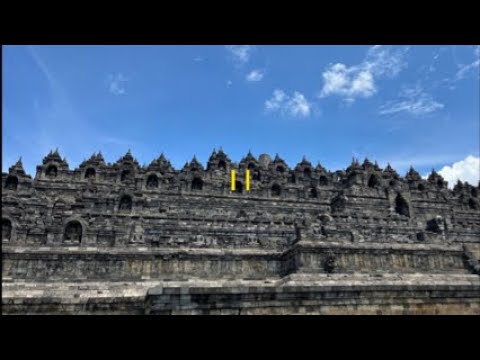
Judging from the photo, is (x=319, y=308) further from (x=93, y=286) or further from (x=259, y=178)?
(x=259, y=178)

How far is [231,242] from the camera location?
25000 mm

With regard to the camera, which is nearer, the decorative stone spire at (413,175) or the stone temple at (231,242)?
the stone temple at (231,242)

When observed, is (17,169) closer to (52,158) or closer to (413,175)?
(52,158)

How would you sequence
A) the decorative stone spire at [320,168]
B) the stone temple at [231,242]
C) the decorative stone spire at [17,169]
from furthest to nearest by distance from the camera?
1. the decorative stone spire at [320,168]
2. the decorative stone spire at [17,169]
3. the stone temple at [231,242]

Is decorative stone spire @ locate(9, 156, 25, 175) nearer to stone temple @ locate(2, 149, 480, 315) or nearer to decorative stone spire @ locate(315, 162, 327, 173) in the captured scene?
stone temple @ locate(2, 149, 480, 315)

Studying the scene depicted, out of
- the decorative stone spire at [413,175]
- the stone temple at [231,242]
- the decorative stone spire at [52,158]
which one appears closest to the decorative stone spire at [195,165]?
the stone temple at [231,242]

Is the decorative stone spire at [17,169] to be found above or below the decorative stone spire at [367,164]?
below

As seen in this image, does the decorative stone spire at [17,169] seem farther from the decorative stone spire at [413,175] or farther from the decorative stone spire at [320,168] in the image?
the decorative stone spire at [413,175]

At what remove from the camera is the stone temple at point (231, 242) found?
38.2 feet

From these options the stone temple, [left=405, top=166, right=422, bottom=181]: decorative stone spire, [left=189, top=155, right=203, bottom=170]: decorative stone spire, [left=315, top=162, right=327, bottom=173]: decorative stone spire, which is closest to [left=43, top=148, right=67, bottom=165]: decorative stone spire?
the stone temple
